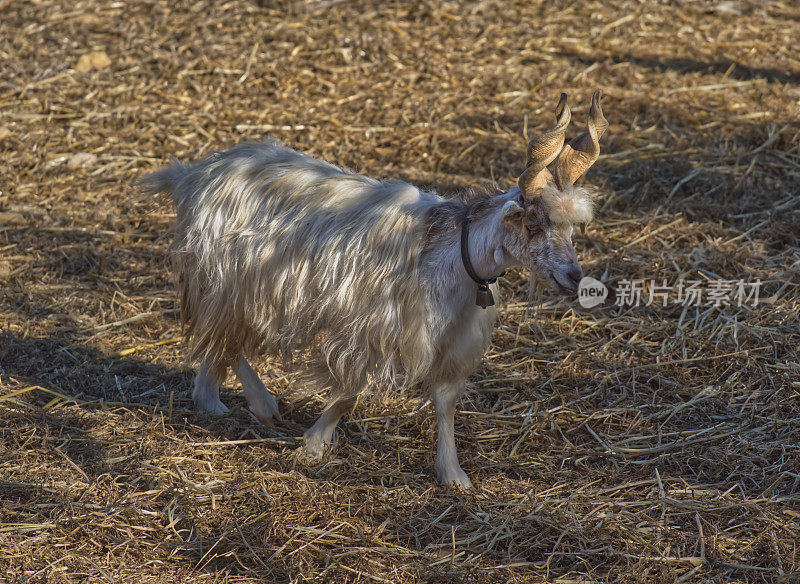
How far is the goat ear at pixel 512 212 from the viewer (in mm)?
3485

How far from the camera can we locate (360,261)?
12.7 feet

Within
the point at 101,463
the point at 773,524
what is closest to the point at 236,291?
the point at 101,463

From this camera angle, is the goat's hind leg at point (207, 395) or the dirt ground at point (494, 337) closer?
the dirt ground at point (494, 337)

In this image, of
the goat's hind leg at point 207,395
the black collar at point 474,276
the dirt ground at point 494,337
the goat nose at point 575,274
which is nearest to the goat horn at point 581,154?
the goat nose at point 575,274

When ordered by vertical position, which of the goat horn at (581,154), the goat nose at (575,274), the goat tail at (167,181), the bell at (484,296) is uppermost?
the goat horn at (581,154)

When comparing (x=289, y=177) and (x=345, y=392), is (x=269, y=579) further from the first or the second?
(x=289, y=177)

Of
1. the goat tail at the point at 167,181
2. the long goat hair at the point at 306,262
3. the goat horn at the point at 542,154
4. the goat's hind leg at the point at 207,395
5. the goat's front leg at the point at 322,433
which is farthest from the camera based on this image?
the goat's hind leg at the point at 207,395

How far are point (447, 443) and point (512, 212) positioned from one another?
1193mm

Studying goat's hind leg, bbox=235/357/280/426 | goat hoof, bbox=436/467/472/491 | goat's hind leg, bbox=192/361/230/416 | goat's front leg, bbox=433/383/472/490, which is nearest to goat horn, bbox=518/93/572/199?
goat's front leg, bbox=433/383/472/490

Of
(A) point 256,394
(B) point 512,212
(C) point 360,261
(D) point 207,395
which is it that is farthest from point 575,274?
(D) point 207,395

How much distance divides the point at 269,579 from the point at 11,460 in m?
1.38

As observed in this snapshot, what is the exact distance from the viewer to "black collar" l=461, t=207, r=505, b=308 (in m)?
3.70

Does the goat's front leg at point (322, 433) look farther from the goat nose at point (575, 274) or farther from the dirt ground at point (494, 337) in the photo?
the goat nose at point (575, 274)

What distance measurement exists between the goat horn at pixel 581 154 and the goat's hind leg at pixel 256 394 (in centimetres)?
184
